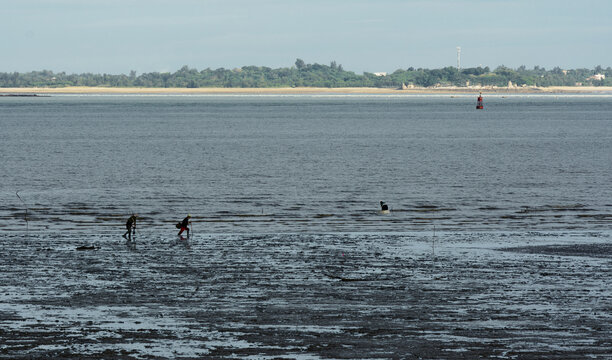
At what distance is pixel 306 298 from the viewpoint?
29.2 metres

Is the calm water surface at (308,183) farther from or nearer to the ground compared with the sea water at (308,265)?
nearer to the ground

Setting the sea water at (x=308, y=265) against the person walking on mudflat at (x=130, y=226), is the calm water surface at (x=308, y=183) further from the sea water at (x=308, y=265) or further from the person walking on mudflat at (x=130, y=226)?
the person walking on mudflat at (x=130, y=226)

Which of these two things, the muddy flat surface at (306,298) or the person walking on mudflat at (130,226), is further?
the person walking on mudflat at (130,226)

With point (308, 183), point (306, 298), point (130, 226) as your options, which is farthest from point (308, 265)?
point (308, 183)

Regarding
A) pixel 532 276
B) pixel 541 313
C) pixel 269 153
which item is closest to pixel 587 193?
pixel 532 276

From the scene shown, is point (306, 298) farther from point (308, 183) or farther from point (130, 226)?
point (308, 183)

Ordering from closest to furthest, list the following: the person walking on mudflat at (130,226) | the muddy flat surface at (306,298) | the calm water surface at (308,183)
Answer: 1. the muddy flat surface at (306,298)
2. the person walking on mudflat at (130,226)
3. the calm water surface at (308,183)

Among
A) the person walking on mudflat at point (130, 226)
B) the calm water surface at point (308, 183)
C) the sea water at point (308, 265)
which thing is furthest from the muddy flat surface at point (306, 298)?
the calm water surface at point (308, 183)

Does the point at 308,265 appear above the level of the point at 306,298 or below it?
below

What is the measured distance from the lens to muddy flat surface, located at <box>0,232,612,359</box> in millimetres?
23484

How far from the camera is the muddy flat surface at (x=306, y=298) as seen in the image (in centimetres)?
2348

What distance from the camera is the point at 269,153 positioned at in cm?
11931

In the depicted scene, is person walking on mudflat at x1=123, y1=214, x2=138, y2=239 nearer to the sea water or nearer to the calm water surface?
the sea water

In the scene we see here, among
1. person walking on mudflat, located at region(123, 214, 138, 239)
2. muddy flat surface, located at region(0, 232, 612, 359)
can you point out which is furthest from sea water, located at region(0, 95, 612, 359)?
person walking on mudflat, located at region(123, 214, 138, 239)
